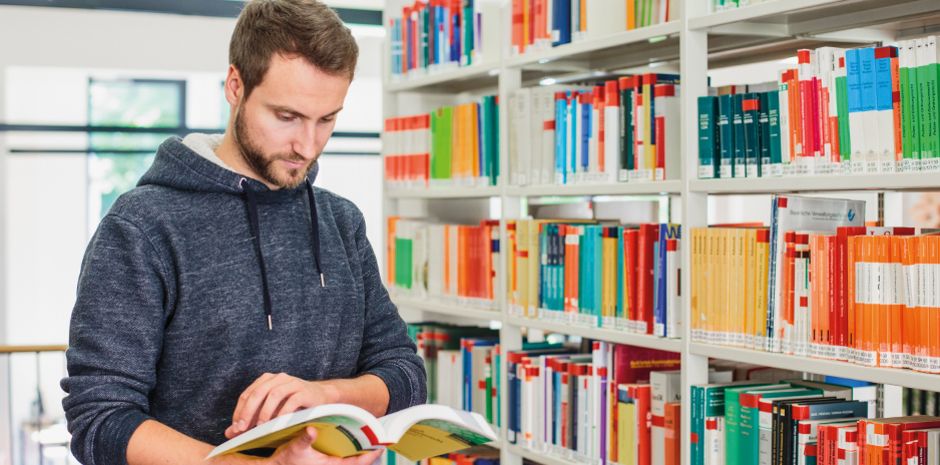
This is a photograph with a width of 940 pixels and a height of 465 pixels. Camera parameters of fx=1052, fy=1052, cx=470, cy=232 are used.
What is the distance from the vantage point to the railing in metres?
6.57

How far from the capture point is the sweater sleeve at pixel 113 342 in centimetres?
142

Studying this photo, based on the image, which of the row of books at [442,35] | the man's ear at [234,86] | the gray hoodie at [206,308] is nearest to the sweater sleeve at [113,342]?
the gray hoodie at [206,308]

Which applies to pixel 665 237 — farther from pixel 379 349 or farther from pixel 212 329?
pixel 212 329

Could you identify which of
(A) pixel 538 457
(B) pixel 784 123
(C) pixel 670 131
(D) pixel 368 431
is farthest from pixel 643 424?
(D) pixel 368 431

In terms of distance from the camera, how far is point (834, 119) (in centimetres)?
200

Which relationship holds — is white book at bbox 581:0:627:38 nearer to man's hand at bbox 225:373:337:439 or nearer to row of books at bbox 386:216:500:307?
row of books at bbox 386:216:500:307

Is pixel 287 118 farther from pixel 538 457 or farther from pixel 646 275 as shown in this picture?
pixel 538 457

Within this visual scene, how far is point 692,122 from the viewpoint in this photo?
2299mm

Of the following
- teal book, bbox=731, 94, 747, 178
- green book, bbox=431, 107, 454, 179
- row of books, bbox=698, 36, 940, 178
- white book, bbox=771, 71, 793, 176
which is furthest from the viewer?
green book, bbox=431, 107, 454, 179

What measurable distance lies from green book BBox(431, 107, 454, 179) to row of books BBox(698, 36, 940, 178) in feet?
3.87

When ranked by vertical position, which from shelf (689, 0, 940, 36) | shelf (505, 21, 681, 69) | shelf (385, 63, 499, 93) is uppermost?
shelf (385, 63, 499, 93)

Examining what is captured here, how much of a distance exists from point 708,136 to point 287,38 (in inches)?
42.2

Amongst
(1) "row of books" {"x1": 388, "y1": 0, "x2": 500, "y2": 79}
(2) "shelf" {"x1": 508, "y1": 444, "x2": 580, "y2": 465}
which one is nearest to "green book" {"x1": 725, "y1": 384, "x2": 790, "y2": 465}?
(2) "shelf" {"x1": 508, "y1": 444, "x2": 580, "y2": 465}

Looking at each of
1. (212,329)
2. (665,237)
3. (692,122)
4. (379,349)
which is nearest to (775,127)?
(692,122)
